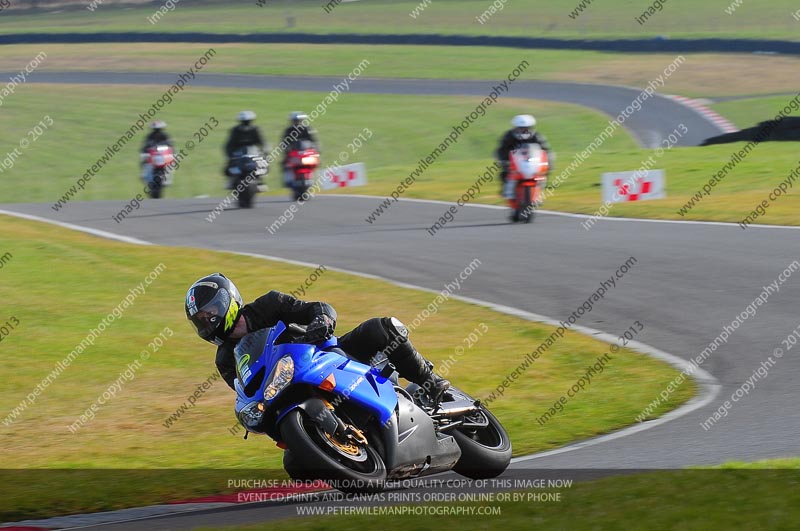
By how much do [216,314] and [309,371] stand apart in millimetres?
664

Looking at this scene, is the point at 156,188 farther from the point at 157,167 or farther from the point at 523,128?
the point at 523,128

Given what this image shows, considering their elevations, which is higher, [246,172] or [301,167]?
[301,167]

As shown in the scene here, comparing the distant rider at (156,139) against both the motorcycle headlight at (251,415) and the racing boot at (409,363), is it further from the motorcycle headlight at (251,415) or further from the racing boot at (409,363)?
the motorcycle headlight at (251,415)

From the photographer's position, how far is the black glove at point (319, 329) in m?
6.72

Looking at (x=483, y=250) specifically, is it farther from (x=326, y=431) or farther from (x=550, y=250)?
(x=326, y=431)

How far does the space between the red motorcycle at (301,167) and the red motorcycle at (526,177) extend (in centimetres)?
586

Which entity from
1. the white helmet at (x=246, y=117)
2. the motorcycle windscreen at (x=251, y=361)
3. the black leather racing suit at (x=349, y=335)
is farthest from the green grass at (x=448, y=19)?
the motorcycle windscreen at (x=251, y=361)

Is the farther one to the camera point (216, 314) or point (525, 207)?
point (525, 207)

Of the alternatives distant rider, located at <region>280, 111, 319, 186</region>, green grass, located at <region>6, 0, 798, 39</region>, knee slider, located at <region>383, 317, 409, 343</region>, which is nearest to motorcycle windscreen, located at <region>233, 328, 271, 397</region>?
knee slider, located at <region>383, 317, 409, 343</region>

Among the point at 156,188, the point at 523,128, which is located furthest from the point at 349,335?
the point at 156,188

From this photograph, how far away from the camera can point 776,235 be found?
52.7ft

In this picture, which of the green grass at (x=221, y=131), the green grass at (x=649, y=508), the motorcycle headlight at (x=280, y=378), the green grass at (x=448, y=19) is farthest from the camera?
the green grass at (x=448, y=19)

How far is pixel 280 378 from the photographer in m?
6.55

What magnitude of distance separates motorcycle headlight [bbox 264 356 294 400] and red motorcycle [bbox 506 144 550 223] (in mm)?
12379
